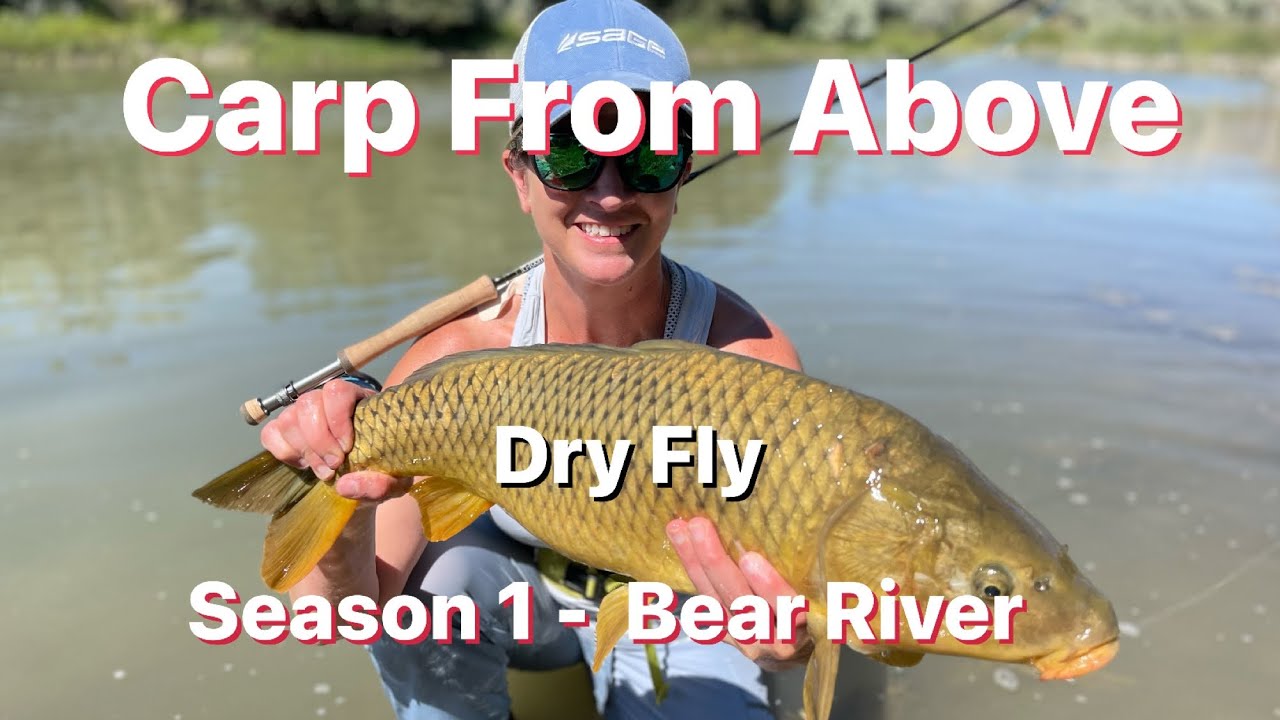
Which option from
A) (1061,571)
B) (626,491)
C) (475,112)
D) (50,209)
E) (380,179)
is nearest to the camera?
(1061,571)

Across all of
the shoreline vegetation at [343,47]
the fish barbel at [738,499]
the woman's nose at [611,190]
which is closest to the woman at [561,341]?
the woman's nose at [611,190]

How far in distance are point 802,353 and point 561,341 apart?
9.88 ft

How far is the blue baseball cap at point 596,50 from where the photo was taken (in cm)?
200

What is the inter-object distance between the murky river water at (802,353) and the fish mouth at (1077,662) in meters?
1.28

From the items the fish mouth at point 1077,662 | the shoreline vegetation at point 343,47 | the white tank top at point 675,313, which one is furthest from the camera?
the shoreline vegetation at point 343,47

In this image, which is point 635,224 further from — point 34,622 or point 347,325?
point 347,325

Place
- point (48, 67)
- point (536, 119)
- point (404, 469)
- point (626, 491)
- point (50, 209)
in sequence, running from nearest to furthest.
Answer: point (626, 491) → point (404, 469) → point (536, 119) → point (50, 209) → point (48, 67)

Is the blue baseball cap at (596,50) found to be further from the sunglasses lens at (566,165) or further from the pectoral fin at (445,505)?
the pectoral fin at (445,505)

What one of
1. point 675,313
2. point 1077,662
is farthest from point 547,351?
point 1077,662

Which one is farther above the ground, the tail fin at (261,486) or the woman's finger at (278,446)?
the woman's finger at (278,446)

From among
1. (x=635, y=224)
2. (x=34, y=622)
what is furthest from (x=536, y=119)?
(x=34, y=622)

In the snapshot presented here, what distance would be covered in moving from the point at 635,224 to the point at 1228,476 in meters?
2.96

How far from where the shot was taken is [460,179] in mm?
10609

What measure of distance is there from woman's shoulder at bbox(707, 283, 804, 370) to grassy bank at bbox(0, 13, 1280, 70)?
29.1 m
